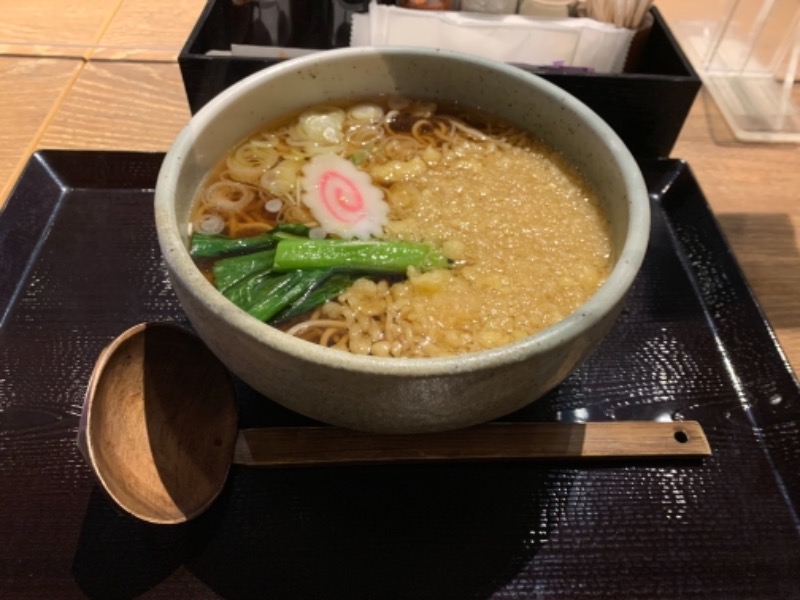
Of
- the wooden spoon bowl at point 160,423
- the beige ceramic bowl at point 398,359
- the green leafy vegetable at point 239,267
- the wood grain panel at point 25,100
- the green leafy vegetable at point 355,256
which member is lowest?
the wood grain panel at point 25,100

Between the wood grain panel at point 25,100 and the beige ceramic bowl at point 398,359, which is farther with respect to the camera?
the wood grain panel at point 25,100

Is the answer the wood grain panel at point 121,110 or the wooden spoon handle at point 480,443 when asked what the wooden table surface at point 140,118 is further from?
the wooden spoon handle at point 480,443

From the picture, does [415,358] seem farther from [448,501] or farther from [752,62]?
Result: [752,62]

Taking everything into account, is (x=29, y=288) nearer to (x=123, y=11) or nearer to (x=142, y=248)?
(x=142, y=248)

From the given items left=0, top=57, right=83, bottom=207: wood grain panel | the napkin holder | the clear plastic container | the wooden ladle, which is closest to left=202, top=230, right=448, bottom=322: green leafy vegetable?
the wooden ladle

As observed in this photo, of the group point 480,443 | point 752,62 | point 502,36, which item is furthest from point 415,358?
point 752,62

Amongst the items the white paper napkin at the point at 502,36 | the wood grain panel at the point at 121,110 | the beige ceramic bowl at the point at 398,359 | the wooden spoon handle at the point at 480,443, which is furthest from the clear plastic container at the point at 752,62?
the wood grain panel at the point at 121,110
